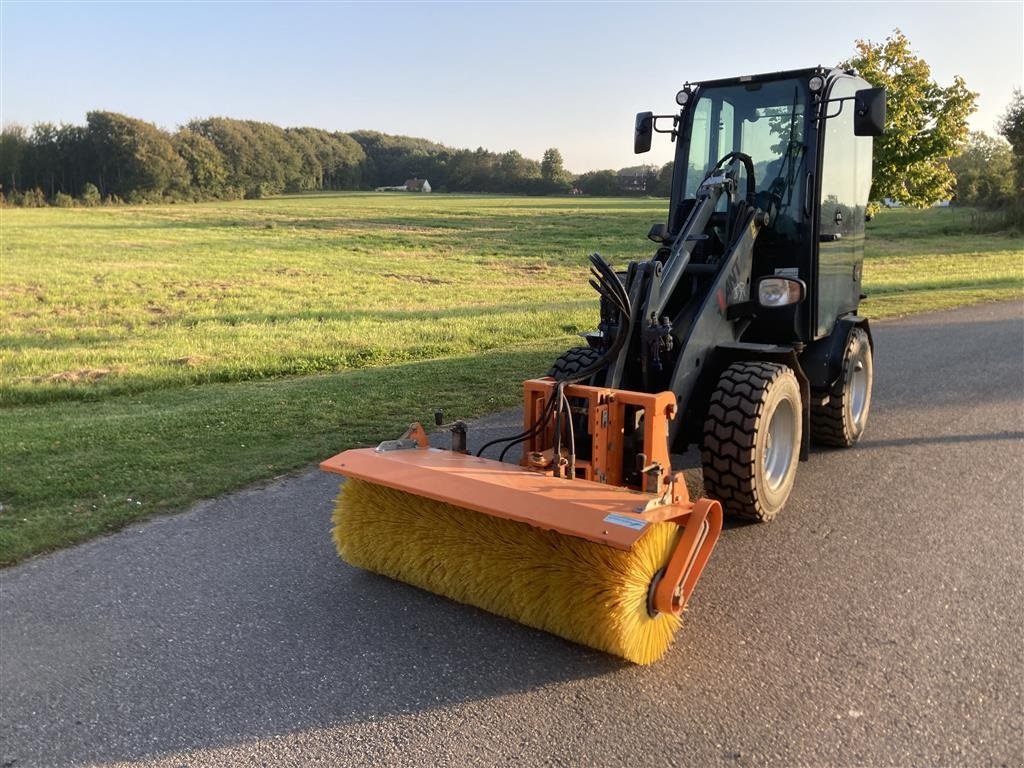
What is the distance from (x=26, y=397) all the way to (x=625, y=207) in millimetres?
58879

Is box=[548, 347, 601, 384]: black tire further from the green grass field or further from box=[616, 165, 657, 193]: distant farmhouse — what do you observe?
box=[616, 165, 657, 193]: distant farmhouse

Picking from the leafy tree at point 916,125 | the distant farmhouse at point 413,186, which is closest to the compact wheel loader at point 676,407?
the leafy tree at point 916,125

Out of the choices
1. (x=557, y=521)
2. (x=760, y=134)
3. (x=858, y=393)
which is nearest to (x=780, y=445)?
(x=858, y=393)

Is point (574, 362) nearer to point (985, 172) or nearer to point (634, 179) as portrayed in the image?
point (985, 172)

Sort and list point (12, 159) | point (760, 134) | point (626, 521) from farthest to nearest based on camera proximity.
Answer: point (12, 159), point (760, 134), point (626, 521)

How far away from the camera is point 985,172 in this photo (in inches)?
1746

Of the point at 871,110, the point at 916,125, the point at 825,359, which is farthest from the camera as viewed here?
the point at 916,125

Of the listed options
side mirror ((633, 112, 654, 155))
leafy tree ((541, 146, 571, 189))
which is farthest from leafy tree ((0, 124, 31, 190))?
side mirror ((633, 112, 654, 155))

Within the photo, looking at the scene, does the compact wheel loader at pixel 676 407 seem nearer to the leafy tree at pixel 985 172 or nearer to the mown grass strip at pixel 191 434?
the mown grass strip at pixel 191 434

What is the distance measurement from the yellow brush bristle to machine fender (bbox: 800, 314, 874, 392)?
2.98 meters

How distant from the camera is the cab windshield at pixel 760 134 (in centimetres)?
570

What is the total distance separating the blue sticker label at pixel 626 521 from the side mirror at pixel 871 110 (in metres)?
3.47

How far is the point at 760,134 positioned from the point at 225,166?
297 ft

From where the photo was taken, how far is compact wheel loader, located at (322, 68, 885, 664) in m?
3.57
